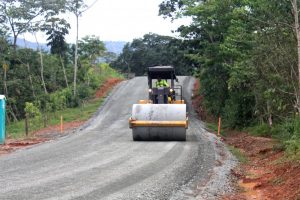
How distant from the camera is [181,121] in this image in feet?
65.6

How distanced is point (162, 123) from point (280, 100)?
481 cm

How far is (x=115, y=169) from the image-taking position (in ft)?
42.4

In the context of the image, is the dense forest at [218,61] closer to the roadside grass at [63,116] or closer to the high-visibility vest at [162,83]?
the roadside grass at [63,116]

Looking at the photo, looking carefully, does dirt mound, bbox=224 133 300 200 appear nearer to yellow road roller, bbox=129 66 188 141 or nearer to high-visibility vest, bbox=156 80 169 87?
yellow road roller, bbox=129 66 188 141

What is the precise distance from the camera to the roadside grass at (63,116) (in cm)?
3253

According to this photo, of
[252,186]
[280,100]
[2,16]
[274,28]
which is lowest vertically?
[252,186]

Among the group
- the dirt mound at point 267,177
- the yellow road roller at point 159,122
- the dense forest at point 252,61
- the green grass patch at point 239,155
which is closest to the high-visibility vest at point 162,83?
the yellow road roller at point 159,122

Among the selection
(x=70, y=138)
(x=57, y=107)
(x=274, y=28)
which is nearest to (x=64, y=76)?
(x=57, y=107)

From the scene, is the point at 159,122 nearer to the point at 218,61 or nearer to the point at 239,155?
the point at 239,155

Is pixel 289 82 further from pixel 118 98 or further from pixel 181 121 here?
pixel 118 98

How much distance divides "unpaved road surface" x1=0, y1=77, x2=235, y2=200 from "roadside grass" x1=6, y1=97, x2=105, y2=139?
34.9ft

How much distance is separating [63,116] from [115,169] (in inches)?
965

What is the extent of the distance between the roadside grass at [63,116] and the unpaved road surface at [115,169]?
34.9ft

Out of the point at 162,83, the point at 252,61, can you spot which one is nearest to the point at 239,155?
the point at 252,61
